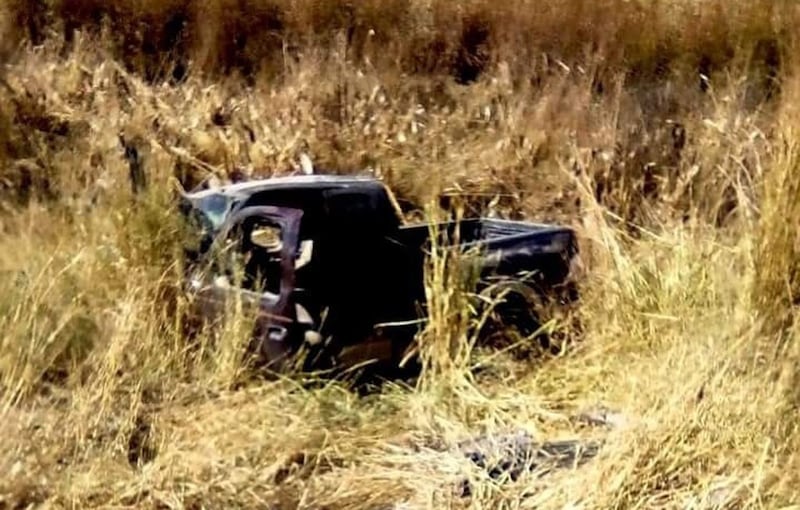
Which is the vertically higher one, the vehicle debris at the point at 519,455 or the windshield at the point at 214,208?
the windshield at the point at 214,208

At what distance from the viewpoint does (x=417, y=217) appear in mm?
7297

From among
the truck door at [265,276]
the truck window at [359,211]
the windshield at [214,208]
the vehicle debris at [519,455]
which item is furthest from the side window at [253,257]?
the vehicle debris at [519,455]

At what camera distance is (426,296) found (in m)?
5.10

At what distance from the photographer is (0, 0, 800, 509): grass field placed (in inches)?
→ 156

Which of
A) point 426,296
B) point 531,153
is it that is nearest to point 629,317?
point 426,296

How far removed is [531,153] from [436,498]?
13.9ft

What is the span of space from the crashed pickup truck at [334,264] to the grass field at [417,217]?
0.16m

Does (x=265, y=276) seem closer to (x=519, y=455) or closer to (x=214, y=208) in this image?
(x=214, y=208)

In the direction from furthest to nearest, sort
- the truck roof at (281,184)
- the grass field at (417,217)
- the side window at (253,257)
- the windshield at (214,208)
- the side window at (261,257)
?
the truck roof at (281,184), the windshield at (214,208), the side window at (261,257), the side window at (253,257), the grass field at (417,217)

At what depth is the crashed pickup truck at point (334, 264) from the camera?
16.0ft

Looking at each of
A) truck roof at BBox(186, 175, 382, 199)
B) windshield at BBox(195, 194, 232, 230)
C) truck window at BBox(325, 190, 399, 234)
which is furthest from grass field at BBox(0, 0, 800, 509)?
truck window at BBox(325, 190, 399, 234)

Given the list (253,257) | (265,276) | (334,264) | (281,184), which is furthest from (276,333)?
(281,184)

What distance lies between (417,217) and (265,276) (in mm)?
2129

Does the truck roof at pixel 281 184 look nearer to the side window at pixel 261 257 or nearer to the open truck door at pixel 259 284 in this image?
the side window at pixel 261 257
